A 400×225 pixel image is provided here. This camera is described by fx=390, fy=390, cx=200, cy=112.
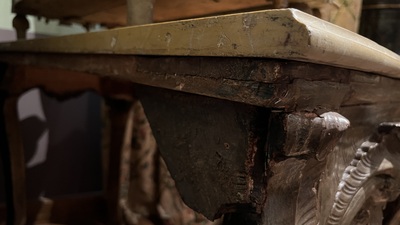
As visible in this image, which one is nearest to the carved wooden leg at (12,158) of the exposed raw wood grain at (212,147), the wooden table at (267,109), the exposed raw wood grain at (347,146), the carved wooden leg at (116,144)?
the carved wooden leg at (116,144)

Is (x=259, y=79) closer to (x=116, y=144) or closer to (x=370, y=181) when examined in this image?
(x=370, y=181)

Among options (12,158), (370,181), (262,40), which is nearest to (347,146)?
(370,181)

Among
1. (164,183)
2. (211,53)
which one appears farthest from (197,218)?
(211,53)

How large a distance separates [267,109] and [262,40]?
0.09 meters

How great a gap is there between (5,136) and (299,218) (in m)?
0.94

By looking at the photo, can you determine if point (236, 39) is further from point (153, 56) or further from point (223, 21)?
point (153, 56)

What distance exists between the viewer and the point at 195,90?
46cm

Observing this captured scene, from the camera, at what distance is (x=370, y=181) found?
24.2 inches

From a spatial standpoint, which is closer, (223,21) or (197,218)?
(223,21)

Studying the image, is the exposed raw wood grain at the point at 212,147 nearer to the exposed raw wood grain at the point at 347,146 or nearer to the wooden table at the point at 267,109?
the wooden table at the point at 267,109

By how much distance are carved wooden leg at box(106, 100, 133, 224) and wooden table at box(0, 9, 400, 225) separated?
0.73m

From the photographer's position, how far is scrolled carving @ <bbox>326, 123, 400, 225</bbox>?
587mm

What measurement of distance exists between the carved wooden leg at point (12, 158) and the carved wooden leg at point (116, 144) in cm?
37

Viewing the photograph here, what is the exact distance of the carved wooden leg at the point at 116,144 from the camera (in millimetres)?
1446
